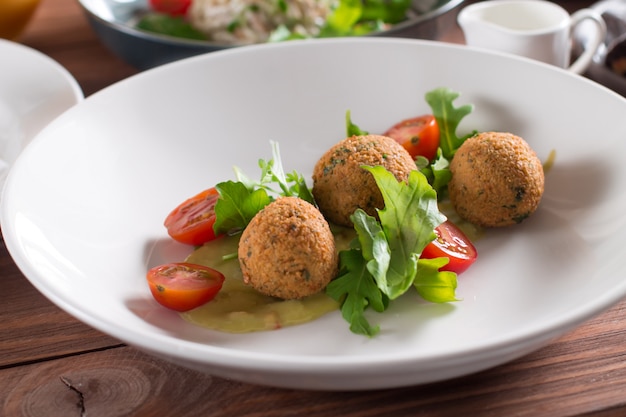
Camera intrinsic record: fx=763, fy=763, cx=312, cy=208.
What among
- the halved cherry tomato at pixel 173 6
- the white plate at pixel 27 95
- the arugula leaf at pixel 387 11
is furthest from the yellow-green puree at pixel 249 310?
the halved cherry tomato at pixel 173 6

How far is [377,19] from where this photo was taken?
272cm

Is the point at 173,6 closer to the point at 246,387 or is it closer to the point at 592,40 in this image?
the point at 592,40

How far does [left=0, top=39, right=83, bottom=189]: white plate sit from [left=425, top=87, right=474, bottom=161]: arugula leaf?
96 cm

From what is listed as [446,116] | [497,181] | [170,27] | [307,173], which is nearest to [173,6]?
[170,27]

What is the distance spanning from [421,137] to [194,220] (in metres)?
0.58

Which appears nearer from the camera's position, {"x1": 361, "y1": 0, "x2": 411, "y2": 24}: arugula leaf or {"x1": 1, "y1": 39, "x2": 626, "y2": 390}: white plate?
{"x1": 1, "y1": 39, "x2": 626, "y2": 390}: white plate

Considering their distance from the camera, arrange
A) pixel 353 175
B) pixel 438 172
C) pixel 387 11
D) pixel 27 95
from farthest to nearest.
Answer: pixel 387 11
pixel 27 95
pixel 438 172
pixel 353 175

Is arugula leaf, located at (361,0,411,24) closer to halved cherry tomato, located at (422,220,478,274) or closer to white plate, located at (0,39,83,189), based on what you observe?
white plate, located at (0,39,83,189)

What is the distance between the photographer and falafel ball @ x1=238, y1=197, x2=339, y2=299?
1.38 meters

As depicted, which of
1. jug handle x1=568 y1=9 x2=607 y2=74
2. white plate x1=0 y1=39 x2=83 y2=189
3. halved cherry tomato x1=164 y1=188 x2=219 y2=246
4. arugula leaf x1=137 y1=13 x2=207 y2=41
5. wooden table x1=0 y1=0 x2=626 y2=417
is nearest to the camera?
wooden table x1=0 y1=0 x2=626 y2=417

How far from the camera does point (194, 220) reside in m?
1.63

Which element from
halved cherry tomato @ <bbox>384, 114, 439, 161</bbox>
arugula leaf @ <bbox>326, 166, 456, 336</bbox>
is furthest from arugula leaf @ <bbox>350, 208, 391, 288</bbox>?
halved cherry tomato @ <bbox>384, 114, 439, 161</bbox>

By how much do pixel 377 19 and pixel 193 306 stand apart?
1.61 m

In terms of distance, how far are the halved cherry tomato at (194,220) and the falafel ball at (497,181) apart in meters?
0.54
